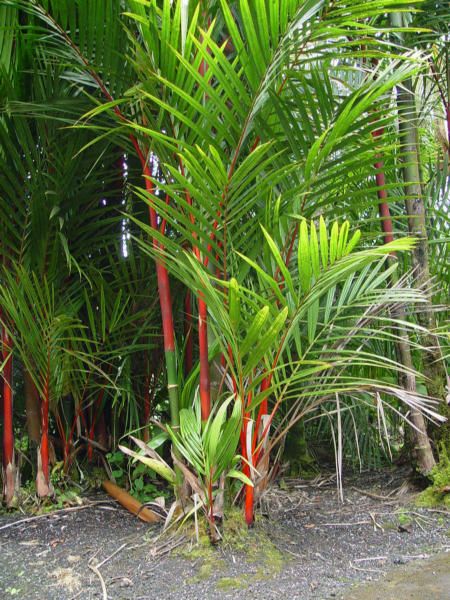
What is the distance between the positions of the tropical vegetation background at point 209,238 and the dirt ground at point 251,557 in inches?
4.9

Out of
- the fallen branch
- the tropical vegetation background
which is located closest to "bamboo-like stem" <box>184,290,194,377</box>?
the tropical vegetation background

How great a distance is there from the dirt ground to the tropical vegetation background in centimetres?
12

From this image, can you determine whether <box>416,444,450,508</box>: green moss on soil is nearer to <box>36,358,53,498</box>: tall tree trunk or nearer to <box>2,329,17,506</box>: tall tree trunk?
<box>36,358,53,498</box>: tall tree trunk

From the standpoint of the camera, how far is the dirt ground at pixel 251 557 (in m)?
1.27

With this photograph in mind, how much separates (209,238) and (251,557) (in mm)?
757

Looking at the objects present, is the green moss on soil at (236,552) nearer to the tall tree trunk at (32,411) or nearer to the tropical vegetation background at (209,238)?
the tropical vegetation background at (209,238)

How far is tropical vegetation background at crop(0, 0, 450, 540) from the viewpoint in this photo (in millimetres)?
1269

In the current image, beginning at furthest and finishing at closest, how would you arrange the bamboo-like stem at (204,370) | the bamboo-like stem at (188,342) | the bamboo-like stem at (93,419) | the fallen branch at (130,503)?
the bamboo-like stem at (93,419)
the bamboo-like stem at (188,342)
the fallen branch at (130,503)
the bamboo-like stem at (204,370)

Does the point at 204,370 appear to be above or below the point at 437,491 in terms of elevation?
above

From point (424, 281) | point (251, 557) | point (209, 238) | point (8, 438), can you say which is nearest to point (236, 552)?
point (251, 557)

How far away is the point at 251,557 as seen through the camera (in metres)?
1.39

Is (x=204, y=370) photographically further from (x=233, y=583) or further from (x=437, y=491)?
(x=437, y=491)

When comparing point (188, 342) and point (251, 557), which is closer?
point (251, 557)

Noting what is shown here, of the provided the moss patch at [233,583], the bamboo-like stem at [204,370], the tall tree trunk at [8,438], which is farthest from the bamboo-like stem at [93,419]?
the moss patch at [233,583]
